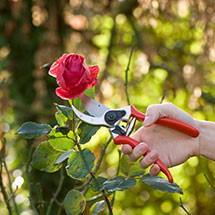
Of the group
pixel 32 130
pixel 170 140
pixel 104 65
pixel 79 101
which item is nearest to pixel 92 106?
pixel 79 101

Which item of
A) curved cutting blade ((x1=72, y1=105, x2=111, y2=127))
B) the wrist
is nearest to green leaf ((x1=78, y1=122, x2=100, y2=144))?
curved cutting blade ((x1=72, y1=105, x2=111, y2=127))

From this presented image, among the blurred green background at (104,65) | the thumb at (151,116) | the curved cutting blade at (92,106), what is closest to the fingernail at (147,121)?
the thumb at (151,116)

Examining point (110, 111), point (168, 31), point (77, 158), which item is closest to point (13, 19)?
point (168, 31)

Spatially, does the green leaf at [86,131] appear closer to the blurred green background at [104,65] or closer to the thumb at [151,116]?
the thumb at [151,116]

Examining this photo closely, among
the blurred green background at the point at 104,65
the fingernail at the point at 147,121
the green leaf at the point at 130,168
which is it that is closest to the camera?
the green leaf at the point at 130,168

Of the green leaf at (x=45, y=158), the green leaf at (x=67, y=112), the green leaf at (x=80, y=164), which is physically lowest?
the green leaf at (x=45, y=158)

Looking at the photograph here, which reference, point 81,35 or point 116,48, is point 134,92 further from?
point 81,35

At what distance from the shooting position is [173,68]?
275 centimetres

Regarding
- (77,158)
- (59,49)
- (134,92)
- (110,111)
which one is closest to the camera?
(77,158)

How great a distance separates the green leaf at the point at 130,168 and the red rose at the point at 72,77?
204mm

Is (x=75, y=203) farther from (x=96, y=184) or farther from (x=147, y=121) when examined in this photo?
(x=147, y=121)

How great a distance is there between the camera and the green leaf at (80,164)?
0.65 m

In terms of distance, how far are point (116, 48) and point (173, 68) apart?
576 millimetres

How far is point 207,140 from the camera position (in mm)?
1080
